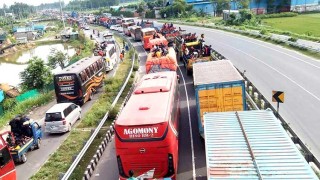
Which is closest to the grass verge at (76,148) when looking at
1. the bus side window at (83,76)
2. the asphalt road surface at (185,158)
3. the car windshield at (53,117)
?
the asphalt road surface at (185,158)

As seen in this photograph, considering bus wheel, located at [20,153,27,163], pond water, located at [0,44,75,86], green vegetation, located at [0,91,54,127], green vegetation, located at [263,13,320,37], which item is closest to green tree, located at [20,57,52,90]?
green vegetation, located at [0,91,54,127]

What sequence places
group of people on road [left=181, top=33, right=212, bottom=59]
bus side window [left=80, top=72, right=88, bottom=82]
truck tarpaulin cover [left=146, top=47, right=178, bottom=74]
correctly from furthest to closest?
group of people on road [left=181, top=33, right=212, bottom=59] → bus side window [left=80, top=72, right=88, bottom=82] → truck tarpaulin cover [left=146, top=47, right=178, bottom=74]

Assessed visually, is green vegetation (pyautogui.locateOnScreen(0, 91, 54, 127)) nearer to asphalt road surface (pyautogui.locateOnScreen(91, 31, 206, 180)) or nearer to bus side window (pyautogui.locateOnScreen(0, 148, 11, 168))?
asphalt road surface (pyautogui.locateOnScreen(91, 31, 206, 180))

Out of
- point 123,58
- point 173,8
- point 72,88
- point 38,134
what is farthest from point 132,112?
point 173,8

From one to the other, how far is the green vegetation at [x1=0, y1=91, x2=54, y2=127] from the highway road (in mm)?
10540

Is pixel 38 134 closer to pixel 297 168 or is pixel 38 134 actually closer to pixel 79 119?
pixel 79 119

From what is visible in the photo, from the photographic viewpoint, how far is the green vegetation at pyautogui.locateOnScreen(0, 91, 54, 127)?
935 inches

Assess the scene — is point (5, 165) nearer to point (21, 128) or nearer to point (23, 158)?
point (23, 158)

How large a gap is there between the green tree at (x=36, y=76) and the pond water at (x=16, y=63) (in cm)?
1177

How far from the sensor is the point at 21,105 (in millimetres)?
24953

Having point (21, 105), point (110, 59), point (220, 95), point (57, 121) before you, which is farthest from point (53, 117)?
point (110, 59)

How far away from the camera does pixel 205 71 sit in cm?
1739

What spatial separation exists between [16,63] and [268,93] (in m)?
55.5

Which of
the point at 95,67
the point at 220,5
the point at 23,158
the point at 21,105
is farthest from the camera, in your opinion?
the point at 220,5
